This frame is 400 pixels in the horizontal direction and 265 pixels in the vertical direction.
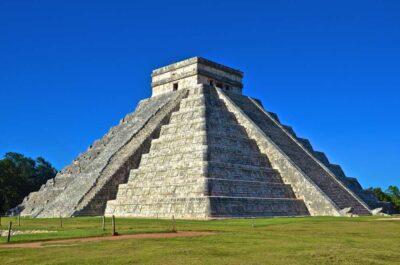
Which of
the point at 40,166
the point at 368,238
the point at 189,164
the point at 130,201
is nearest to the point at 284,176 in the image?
the point at 189,164

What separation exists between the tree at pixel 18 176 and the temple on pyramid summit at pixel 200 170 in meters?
13.3

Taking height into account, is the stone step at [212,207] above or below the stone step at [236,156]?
below

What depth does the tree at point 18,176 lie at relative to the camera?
167 ft

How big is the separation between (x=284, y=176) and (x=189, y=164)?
22.6 ft

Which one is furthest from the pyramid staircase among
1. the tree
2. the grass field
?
the tree

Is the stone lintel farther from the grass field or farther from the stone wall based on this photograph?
the grass field

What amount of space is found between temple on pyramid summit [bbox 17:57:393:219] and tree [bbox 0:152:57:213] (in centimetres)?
1325

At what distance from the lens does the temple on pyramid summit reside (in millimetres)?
27656

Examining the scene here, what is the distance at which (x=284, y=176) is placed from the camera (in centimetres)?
3186

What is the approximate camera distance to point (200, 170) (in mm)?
27812

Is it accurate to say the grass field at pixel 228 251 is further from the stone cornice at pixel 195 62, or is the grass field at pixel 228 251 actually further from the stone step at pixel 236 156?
the stone cornice at pixel 195 62

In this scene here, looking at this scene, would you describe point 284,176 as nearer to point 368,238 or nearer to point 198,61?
point 198,61

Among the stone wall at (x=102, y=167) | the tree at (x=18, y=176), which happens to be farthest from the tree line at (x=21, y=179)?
the stone wall at (x=102, y=167)

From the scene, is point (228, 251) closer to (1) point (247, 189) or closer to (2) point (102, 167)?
(1) point (247, 189)
